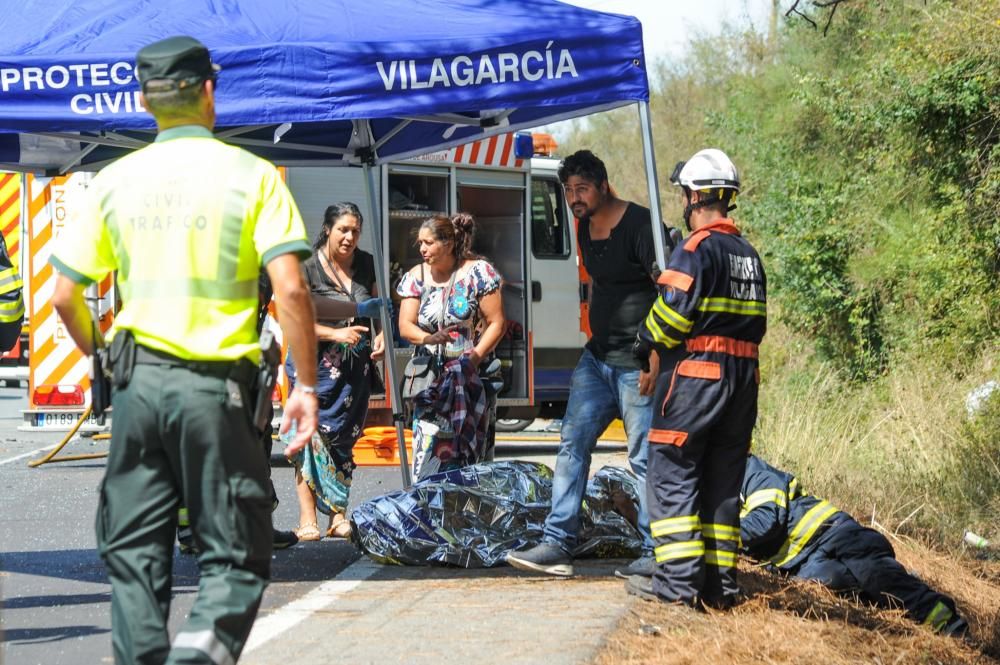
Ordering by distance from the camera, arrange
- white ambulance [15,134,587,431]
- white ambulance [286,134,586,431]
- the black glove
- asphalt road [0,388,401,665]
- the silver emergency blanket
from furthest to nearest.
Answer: white ambulance [15,134,587,431], white ambulance [286,134,586,431], the silver emergency blanket, the black glove, asphalt road [0,388,401,665]

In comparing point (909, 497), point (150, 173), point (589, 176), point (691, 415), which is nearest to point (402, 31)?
point (589, 176)

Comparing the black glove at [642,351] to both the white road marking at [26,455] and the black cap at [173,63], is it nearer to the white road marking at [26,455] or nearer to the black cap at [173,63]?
the black cap at [173,63]

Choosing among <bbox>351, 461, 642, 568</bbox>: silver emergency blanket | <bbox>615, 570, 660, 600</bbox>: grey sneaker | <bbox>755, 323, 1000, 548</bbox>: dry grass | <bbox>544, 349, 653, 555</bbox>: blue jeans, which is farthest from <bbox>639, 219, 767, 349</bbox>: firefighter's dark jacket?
<bbox>755, 323, 1000, 548</bbox>: dry grass

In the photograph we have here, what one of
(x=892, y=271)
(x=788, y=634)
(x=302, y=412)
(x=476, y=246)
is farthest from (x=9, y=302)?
(x=892, y=271)

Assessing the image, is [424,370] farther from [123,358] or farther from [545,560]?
[123,358]

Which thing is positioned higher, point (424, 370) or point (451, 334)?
point (451, 334)

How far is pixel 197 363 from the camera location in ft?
13.2

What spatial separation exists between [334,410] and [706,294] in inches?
116

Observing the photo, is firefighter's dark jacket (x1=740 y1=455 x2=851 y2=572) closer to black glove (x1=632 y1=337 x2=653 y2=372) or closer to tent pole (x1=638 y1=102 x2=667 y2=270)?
black glove (x1=632 y1=337 x2=653 y2=372)

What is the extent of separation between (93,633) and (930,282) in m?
10.2

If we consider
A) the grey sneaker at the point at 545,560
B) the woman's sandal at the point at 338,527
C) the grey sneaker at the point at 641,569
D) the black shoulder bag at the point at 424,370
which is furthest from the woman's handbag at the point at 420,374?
the grey sneaker at the point at 641,569

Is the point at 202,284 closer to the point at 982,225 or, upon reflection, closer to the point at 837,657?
the point at 837,657

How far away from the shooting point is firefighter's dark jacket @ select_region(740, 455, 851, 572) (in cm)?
650

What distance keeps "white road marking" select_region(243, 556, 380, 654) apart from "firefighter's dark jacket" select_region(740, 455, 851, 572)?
185 centimetres
